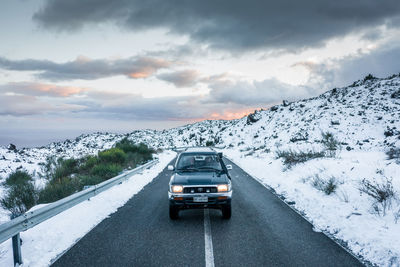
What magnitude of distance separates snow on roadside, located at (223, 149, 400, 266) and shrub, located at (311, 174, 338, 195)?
14 cm

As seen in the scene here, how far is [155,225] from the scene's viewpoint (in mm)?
5891

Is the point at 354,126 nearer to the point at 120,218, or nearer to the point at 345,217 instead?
the point at 345,217

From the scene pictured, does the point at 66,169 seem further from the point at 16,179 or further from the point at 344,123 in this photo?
the point at 344,123

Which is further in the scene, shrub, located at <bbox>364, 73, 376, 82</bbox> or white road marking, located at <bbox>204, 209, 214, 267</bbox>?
shrub, located at <bbox>364, 73, 376, 82</bbox>

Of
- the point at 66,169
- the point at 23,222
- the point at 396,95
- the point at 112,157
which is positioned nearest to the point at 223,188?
the point at 23,222

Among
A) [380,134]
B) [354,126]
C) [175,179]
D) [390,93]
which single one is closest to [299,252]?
[175,179]

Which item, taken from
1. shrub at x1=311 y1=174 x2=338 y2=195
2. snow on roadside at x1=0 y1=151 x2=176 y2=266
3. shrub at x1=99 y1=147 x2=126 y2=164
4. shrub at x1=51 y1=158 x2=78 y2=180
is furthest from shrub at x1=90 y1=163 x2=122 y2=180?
shrub at x1=311 y1=174 x2=338 y2=195

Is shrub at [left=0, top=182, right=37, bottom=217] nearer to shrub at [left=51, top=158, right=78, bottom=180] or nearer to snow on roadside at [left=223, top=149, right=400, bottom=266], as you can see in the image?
shrub at [left=51, top=158, right=78, bottom=180]

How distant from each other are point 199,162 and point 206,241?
2665 millimetres

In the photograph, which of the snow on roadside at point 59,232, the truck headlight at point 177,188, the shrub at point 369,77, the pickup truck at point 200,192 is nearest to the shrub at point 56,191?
the snow on roadside at point 59,232

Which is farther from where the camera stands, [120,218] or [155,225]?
[120,218]

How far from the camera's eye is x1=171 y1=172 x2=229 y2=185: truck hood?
236 inches

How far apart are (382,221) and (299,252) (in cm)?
249

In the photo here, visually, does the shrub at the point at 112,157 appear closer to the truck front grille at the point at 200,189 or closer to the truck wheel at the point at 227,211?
the truck front grille at the point at 200,189
